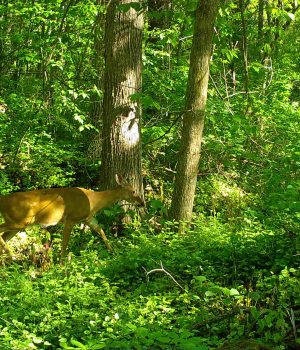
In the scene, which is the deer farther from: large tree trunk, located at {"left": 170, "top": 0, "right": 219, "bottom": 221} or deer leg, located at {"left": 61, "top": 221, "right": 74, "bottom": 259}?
large tree trunk, located at {"left": 170, "top": 0, "right": 219, "bottom": 221}

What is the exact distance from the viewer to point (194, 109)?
7758mm

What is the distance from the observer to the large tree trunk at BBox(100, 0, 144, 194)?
8273 millimetres

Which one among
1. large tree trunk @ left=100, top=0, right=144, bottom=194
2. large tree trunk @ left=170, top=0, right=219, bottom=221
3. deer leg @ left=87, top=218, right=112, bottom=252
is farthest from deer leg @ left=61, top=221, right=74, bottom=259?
Result: large tree trunk @ left=170, top=0, right=219, bottom=221

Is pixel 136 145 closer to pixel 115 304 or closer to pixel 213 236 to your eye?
pixel 213 236

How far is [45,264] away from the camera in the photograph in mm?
6949

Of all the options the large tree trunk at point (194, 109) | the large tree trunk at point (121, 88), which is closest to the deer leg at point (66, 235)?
the large tree trunk at point (121, 88)

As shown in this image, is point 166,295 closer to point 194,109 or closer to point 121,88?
point 194,109

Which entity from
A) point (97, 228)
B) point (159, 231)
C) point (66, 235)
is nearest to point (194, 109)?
point (159, 231)

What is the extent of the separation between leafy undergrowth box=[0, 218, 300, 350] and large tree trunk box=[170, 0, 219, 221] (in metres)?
0.52

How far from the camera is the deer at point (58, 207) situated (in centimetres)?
770

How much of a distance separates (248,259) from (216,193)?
140 inches

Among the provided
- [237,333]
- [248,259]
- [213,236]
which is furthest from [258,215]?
[237,333]

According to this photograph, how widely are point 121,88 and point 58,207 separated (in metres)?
2.24

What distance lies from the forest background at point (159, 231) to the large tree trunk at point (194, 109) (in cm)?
26
